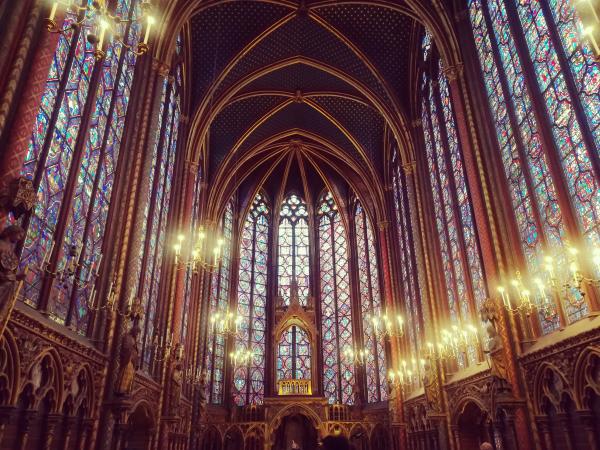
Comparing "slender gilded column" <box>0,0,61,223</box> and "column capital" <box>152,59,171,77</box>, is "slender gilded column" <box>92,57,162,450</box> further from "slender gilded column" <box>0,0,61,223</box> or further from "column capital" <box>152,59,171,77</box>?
"slender gilded column" <box>0,0,61,223</box>

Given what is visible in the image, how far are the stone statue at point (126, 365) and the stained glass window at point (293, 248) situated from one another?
1733cm

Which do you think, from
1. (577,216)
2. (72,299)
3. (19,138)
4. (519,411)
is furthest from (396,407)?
(19,138)

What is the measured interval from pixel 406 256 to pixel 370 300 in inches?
217

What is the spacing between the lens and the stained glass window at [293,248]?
2970 centimetres

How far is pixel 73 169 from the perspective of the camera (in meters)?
9.84

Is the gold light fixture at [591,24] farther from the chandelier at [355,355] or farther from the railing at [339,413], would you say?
the railing at [339,413]

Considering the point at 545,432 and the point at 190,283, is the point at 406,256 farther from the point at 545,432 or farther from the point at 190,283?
the point at 545,432

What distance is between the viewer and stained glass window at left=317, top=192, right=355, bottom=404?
26.7 m

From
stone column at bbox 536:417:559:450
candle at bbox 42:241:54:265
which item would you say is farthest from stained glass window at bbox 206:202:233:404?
stone column at bbox 536:417:559:450

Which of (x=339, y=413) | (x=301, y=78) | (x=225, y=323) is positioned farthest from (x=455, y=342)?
(x=301, y=78)

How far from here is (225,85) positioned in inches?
866

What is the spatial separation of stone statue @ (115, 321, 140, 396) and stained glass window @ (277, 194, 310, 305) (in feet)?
56.9

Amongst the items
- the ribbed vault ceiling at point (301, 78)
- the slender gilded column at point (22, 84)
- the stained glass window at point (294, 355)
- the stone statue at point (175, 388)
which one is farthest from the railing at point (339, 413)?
the slender gilded column at point (22, 84)

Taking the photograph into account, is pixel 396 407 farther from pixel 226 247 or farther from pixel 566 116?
pixel 566 116
